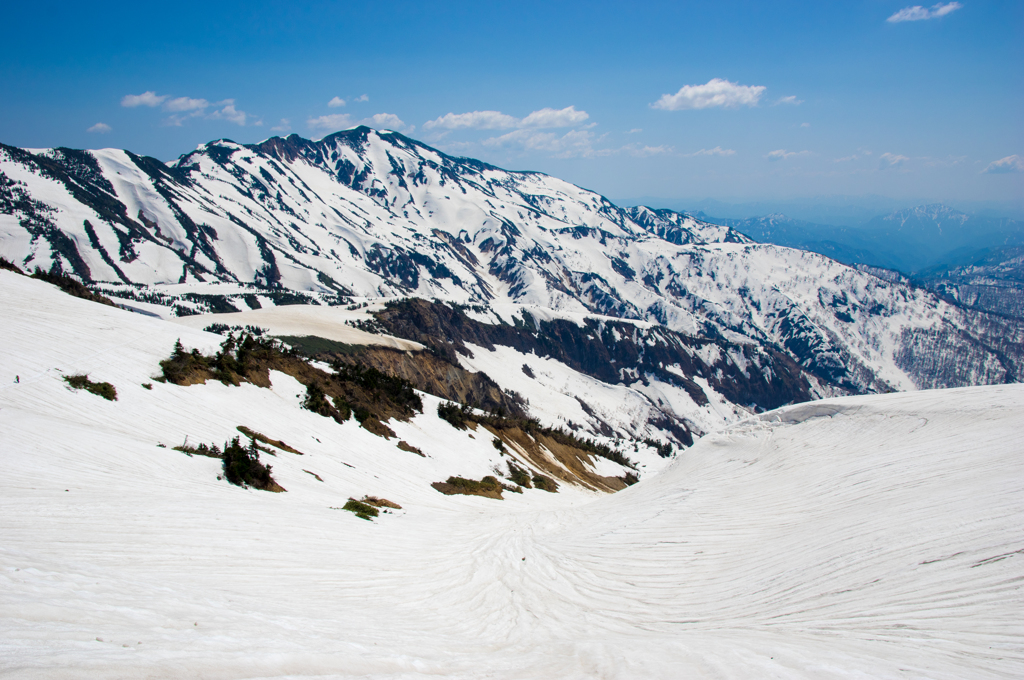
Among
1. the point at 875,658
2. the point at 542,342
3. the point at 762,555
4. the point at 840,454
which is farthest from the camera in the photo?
the point at 542,342

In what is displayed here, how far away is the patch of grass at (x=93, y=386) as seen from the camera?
13141 millimetres

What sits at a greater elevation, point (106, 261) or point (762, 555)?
point (106, 261)

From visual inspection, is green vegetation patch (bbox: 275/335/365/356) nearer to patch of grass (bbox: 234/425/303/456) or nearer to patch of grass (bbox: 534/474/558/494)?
patch of grass (bbox: 534/474/558/494)

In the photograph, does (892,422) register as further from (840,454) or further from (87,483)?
(87,483)

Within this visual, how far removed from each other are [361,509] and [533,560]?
476 centimetres

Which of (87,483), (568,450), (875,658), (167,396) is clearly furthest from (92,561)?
(568,450)

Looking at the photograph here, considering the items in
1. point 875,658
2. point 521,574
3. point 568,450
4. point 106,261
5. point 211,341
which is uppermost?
point 106,261

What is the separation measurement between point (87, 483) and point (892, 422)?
1501 centimetres

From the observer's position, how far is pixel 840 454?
392 inches

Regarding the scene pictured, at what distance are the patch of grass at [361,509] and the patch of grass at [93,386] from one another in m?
6.89

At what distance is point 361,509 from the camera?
42.1ft

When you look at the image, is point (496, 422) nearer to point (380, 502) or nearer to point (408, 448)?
point (408, 448)

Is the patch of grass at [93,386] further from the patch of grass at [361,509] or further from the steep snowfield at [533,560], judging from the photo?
the patch of grass at [361,509]

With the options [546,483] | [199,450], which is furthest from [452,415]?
[199,450]
